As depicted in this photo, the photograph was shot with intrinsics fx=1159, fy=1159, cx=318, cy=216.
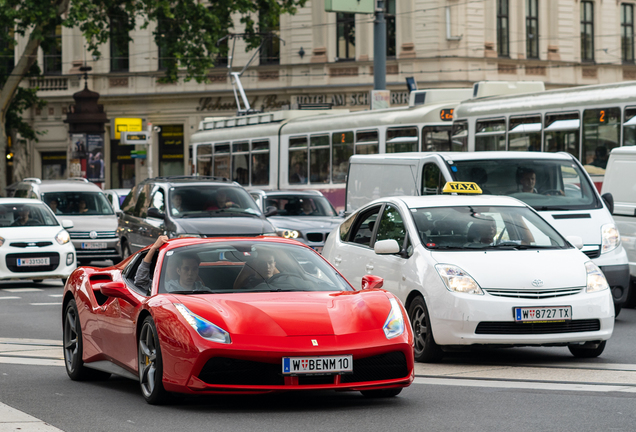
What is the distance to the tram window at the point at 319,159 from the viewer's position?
28.1 meters

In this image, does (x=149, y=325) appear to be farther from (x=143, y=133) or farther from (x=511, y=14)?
(x=511, y=14)

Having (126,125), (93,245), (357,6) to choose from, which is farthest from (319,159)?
(126,125)

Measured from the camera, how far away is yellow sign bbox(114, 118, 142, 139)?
4709 cm

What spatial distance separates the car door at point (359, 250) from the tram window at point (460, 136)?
1148cm

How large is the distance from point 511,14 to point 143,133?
620 inches

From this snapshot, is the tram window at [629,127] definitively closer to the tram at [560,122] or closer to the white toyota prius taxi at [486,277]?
the tram at [560,122]

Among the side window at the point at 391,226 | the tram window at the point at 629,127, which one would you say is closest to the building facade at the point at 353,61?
the tram window at the point at 629,127

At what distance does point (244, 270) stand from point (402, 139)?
17633 mm

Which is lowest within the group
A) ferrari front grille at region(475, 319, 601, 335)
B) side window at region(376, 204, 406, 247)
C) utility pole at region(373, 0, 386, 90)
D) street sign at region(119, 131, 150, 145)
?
ferrari front grille at region(475, 319, 601, 335)

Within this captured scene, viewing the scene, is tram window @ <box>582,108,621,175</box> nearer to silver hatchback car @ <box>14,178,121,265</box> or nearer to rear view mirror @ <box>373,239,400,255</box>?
silver hatchback car @ <box>14,178,121,265</box>

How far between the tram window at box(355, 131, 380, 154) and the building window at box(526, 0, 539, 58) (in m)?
22.8

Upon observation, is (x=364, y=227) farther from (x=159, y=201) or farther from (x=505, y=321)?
(x=159, y=201)

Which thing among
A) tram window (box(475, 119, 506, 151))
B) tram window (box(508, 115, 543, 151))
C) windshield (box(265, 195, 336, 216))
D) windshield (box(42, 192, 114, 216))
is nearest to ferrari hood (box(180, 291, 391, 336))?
tram window (box(508, 115, 543, 151))

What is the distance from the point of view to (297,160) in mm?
29250
